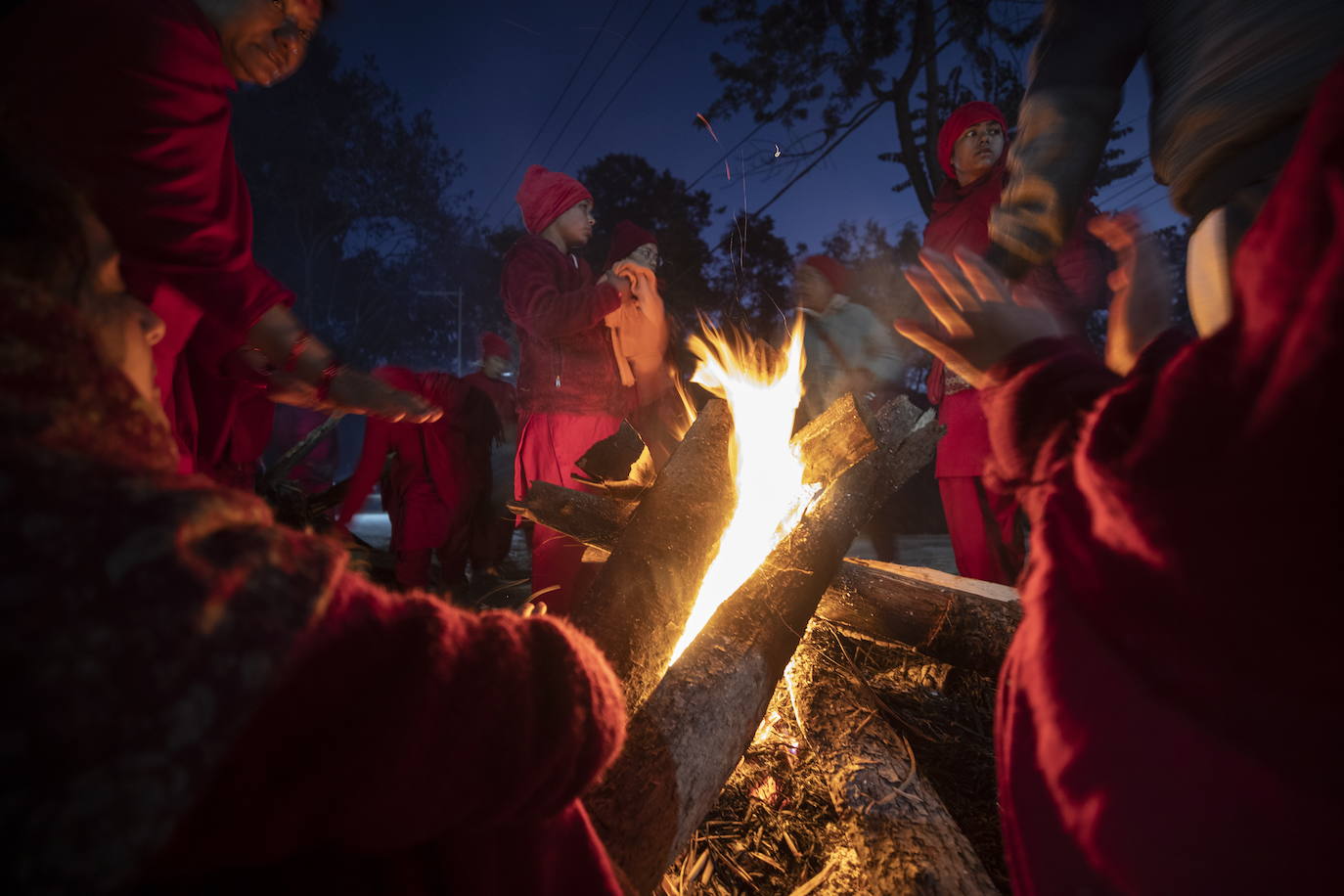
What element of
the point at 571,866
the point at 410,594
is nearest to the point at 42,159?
the point at 410,594

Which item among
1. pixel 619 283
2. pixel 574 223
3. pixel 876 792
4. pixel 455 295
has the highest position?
pixel 455 295

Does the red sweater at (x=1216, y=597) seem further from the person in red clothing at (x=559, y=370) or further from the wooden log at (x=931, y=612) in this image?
the person in red clothing at (x=559, y=370)

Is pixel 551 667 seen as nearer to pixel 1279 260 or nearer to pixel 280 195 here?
pixel 1279 260

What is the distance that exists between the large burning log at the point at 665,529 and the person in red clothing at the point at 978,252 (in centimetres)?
119

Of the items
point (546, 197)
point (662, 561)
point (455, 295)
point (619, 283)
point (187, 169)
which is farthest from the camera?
point (455, 295)

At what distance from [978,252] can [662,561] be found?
102 inches

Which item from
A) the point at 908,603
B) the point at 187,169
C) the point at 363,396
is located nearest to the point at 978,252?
the point at 908,603

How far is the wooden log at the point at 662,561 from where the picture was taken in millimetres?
1896

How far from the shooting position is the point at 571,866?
91 cm

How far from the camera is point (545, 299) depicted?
376cm

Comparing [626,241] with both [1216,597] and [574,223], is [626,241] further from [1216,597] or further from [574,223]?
[1216,597]

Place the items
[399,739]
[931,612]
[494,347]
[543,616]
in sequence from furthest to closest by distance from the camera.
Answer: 1. [494,347]
2. [931,612]
3. [543,616]
4. [399,739]

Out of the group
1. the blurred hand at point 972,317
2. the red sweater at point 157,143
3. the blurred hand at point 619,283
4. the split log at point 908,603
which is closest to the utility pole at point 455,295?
the blurred hand at point 619,283

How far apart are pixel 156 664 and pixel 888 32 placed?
45.9 ft
